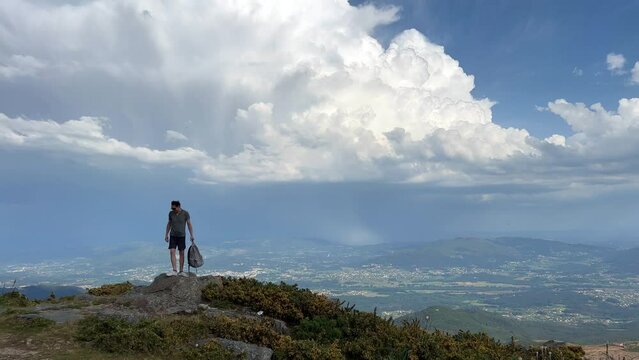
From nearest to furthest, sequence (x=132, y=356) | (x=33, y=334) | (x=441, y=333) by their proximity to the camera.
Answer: (x=132, y=356) → (x=33, y=334) → (x=441, y=333)

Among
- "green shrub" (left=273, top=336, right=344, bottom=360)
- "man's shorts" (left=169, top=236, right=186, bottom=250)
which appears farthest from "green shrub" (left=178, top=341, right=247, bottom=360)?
"man's shorts" (left=169, top=236, right=186, bottom=250)

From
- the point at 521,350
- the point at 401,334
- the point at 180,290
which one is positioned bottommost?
the point at 521,350

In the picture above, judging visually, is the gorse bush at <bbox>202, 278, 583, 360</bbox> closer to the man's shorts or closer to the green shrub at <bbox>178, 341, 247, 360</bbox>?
the green shrub at <bbox>178, 341, 247, 360</bbox>

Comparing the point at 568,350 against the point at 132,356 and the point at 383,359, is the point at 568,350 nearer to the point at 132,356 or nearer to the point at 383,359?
the point at 383,359

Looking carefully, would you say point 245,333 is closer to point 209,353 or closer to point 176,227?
point 209,353

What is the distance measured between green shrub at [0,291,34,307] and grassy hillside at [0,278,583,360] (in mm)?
41

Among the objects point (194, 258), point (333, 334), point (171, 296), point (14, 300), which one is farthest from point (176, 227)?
point (333, 334)

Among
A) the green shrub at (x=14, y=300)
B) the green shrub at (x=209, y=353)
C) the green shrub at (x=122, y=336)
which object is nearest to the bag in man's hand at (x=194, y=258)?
the green shrub at (x=14, y=300)

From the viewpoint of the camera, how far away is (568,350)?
16.4m

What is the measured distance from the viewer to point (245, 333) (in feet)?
45.0

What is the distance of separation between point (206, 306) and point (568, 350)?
44.5 feet

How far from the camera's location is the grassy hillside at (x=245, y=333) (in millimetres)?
12023

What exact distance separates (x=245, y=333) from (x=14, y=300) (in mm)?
11554

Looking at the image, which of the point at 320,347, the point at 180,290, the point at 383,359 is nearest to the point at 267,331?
the point at 320,347
